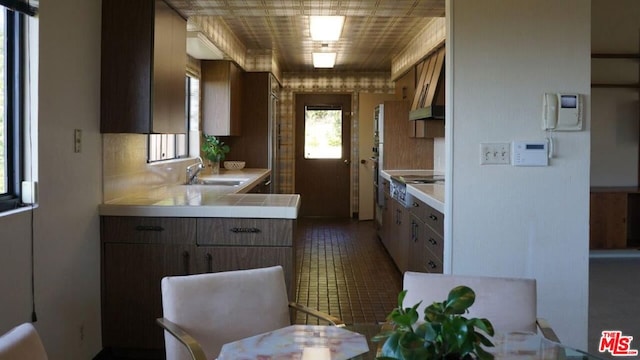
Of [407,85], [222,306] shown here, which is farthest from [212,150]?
[222,306]

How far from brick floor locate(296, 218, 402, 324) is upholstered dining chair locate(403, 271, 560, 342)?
2.00 m

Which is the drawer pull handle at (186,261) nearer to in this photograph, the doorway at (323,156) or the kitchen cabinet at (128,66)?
the kitchen cabinet at (128,66)

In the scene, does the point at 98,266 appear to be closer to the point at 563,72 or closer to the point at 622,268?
the point at 563,72

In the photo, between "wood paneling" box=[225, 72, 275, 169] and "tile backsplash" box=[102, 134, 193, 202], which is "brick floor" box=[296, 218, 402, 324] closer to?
"wood paneling" box=[225, 72, 275, 169]

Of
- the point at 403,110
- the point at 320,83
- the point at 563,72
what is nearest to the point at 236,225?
the point at 563,72

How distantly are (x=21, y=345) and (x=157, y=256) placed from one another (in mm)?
2014

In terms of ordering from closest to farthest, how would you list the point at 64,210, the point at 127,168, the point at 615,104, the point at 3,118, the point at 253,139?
the point at 3,118, the point at 64,210, the point at 127,168, the point at 615,104, the point at 253,139

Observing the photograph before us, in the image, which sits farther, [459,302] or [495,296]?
[495,296]

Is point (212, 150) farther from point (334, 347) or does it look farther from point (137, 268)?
point (334, 347)

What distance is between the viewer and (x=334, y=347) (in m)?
1.56

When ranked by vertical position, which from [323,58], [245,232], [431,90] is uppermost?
[323,58]

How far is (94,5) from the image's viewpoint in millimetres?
3082

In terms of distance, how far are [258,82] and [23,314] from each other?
5164mm

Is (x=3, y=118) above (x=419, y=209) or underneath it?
above
